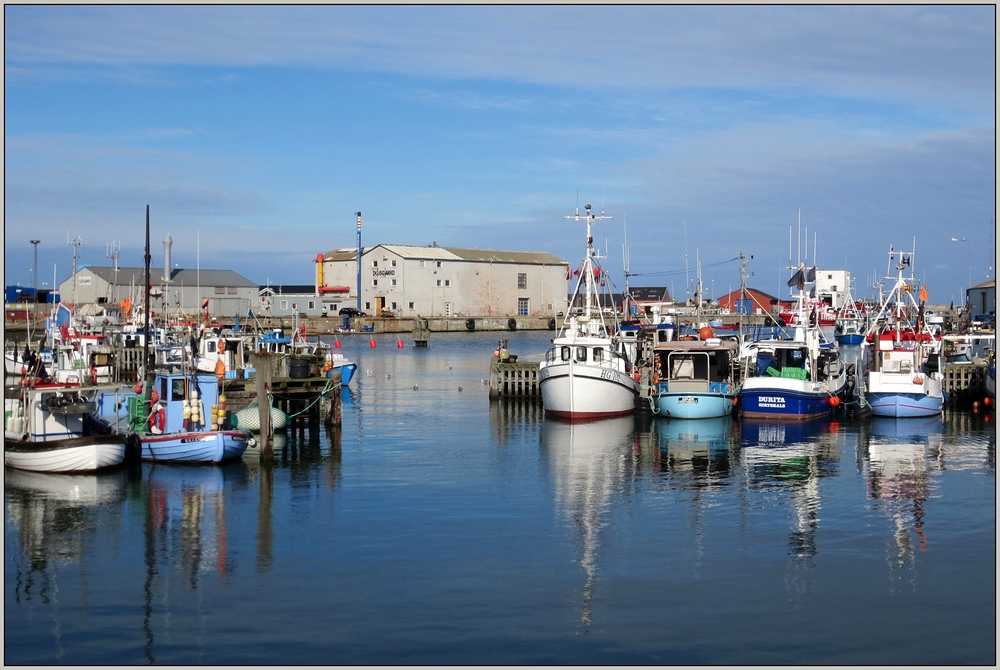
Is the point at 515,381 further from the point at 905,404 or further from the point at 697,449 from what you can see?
the point at 905,404

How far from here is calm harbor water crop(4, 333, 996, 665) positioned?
52.4 ft

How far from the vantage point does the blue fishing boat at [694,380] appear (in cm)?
4191

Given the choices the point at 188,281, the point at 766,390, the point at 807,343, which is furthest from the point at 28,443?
the point at 188,281

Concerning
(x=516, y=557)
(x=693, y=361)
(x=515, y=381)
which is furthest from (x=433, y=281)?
(x=516, y=557)

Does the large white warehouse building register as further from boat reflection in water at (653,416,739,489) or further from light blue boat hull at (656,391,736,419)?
boat reflection in water at (653,416,739,489)

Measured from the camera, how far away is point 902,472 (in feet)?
99.7

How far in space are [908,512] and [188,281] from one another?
99382 millimetres

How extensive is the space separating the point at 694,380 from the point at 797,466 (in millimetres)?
11253

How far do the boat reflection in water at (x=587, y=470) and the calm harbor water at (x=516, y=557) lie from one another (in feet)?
0.45

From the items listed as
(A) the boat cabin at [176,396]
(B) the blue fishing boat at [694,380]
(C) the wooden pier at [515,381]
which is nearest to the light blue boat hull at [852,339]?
(B) the blue fishing boat at [694,380]

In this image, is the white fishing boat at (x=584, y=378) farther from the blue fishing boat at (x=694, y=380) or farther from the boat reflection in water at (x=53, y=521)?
the boat reflection in water at (x=53, y=521)

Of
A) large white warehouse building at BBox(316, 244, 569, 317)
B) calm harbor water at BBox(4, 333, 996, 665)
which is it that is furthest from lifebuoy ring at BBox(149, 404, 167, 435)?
large white warehouse building at BBox(316, 244, 569, 317)

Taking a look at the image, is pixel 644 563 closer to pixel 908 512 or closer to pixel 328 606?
pixel 328 606

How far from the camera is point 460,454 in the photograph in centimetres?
3453
